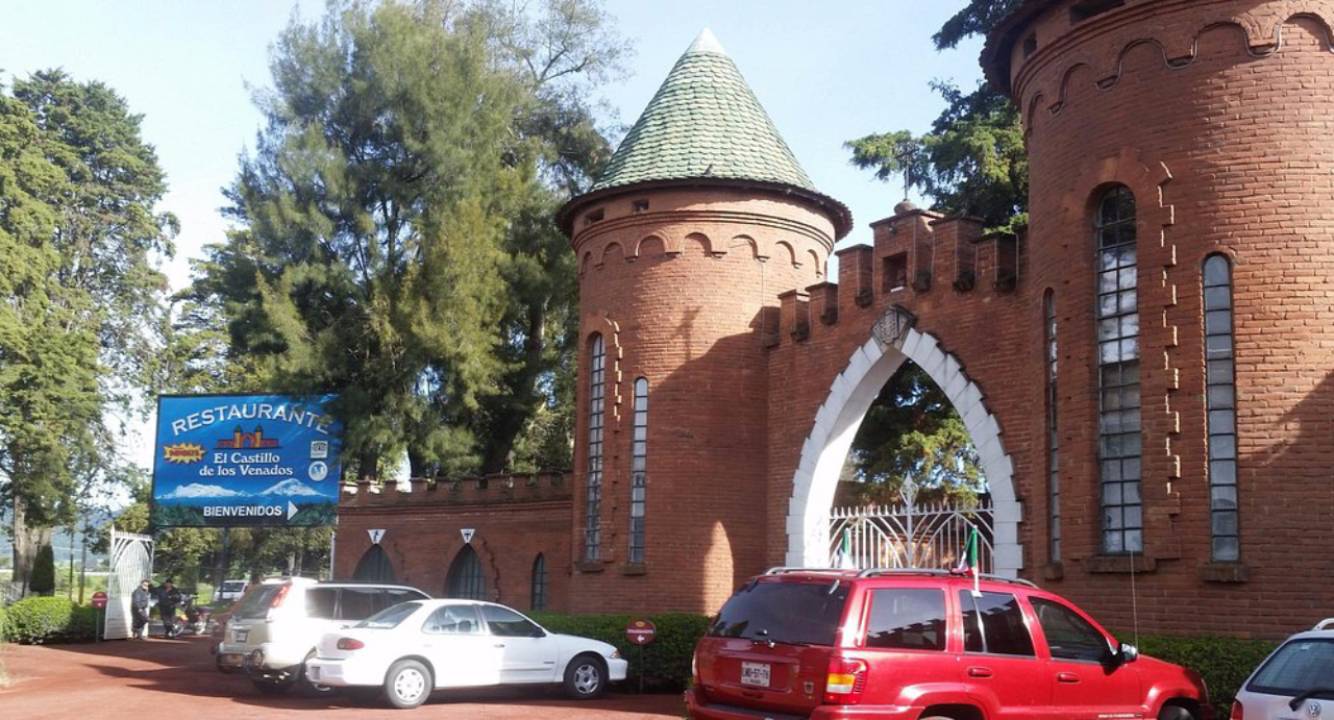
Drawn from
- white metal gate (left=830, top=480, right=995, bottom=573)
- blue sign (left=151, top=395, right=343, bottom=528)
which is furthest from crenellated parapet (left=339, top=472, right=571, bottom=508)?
white metal gate (left=830, top=480, right=995, bottom=573)

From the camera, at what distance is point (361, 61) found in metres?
35.0

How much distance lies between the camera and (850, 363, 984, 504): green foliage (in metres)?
26.8

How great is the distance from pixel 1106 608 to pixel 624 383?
1019cm

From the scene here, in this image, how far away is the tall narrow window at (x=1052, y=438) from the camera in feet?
49.7

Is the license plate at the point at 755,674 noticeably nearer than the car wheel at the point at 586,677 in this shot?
Yes

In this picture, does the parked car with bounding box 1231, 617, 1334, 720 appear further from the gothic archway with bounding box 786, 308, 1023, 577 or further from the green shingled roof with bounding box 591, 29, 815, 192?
the green shingled roof with bounding box 591, 29, 815, 192

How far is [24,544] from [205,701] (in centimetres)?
2970

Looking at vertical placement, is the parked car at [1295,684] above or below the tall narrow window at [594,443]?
below

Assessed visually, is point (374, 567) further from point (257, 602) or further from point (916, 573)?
point (916, 573)

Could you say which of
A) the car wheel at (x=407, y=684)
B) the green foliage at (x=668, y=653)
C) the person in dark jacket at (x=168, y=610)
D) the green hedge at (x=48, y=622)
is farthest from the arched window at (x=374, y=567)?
the car wheel at (x=407, y=684)

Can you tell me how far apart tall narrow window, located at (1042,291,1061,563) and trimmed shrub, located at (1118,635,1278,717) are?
2.36 meters

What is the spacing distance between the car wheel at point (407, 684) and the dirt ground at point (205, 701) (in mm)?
186

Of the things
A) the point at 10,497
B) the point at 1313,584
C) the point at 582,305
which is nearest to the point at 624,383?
the point at 582,305

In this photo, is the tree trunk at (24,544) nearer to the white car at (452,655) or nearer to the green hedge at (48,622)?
the green hedge at (48,622)
